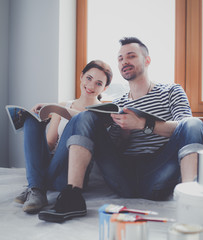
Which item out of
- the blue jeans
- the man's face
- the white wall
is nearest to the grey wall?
the white wall

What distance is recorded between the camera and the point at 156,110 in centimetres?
126

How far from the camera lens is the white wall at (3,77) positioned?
6.81ft

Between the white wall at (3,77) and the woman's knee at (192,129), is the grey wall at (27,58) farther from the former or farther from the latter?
the woman's knee at (192,129)

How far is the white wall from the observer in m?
2.07

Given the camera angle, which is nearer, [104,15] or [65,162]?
[65,162]

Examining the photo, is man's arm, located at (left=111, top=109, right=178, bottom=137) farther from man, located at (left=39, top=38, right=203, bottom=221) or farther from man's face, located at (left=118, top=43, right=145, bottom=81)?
man's face, located at (left=118, top=43, right=145, bottom=81)

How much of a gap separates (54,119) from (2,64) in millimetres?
856

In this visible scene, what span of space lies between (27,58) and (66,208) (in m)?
1.43

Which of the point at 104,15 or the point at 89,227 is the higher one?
the point at 104,15

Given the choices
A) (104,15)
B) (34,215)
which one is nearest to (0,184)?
(34,215)

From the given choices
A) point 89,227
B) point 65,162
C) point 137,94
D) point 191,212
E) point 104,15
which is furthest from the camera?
point 104,15

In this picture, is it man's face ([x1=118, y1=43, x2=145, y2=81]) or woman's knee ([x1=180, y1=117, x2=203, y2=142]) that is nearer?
woman's knee ([x1=180, y1=117, x2=203, y2=142])

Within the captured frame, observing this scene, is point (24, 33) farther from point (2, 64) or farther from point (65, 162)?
point (65, 162)

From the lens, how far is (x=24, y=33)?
2033 mm
